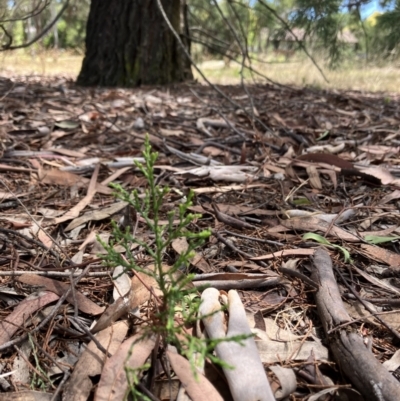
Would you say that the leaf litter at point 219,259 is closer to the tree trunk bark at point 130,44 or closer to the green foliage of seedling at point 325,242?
the green foliage of seedling at point 325,242

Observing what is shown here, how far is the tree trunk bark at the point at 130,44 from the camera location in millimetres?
3711

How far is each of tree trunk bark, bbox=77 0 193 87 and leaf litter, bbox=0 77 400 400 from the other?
5.23 feet

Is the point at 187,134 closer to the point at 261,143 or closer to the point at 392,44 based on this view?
the point at 261,143

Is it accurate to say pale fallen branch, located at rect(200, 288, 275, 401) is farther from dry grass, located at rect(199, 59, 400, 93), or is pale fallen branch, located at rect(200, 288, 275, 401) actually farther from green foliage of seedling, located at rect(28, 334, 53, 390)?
dry grass, located at rect(199, 59, 400, 93)

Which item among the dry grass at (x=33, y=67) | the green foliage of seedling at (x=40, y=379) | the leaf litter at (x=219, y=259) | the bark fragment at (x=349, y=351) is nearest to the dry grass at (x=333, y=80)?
the dry grass at (x=33, y=67)

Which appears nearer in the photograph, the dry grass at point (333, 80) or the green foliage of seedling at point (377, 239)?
the green foliage of seedling at point (377, 239)

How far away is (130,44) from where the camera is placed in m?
3.80

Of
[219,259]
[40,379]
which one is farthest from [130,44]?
[40,379]

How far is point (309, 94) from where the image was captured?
407 cm

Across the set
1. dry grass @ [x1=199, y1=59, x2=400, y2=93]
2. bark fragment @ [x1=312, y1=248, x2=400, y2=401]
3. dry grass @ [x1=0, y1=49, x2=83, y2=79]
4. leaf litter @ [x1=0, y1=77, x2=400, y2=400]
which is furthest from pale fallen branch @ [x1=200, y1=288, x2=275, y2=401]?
dry grass @ [x1=199, y1=59, x2=400, y2=93]

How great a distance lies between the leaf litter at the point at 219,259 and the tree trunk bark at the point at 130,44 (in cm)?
159

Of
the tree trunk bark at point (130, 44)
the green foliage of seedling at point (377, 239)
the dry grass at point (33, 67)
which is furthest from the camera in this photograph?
the dry grass at point (33, 67)

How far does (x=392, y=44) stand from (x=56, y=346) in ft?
12.1

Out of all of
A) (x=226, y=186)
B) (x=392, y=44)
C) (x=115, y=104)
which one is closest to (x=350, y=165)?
(x=226, y=186)
